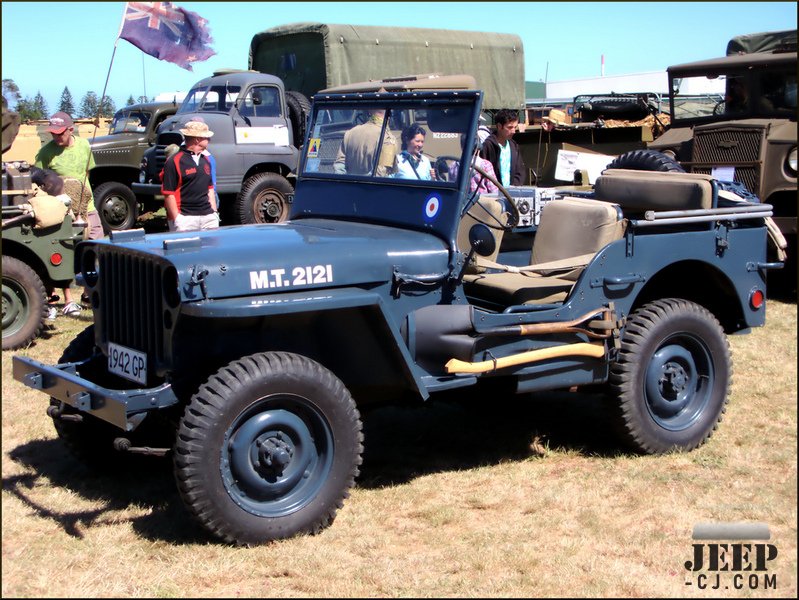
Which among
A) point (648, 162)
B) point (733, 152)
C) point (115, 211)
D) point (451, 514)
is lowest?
point (451, 514)

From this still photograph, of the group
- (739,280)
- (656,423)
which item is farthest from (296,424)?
(739,280)

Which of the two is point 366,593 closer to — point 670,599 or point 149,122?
point 670,599

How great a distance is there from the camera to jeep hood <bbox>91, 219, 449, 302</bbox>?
3.89 metres

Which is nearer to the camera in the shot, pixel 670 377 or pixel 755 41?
pixel 670 377

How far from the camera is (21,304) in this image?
741cm

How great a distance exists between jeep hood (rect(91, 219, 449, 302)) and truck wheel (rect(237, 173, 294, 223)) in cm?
767

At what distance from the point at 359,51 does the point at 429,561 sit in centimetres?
1154

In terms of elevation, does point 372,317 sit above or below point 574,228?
below

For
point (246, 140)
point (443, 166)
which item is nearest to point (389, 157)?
point (443, 166)

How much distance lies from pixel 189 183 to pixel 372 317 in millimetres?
3537

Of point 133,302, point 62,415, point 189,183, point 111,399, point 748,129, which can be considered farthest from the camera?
point 748,129

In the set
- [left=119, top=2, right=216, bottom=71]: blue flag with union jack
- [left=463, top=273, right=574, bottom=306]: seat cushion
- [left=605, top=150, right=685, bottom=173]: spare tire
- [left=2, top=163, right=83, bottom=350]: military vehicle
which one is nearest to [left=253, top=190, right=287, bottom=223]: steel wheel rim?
[left=2, top=163, right=83, bottom=350]: military vehicle

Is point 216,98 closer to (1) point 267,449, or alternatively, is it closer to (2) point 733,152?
(2) point 733,152

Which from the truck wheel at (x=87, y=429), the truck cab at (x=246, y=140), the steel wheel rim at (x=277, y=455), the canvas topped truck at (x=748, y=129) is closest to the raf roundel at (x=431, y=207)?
the steel wheel rim at (x=277, y=455)
